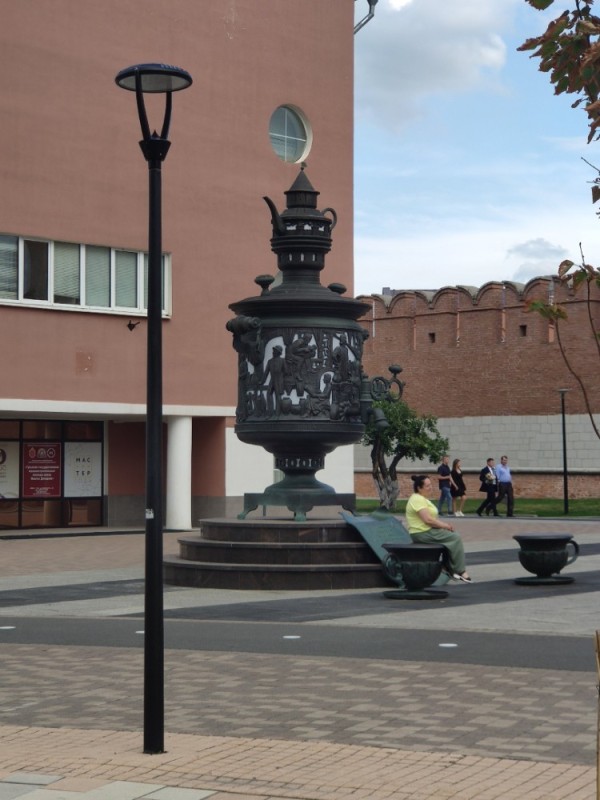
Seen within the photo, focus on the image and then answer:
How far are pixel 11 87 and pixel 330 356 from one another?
50.2 feet

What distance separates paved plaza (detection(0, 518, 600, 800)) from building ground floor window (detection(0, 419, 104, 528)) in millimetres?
17416

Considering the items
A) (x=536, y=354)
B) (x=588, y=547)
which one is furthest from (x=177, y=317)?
(x=536, y=354)

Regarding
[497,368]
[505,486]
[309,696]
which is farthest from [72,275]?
[497,368]

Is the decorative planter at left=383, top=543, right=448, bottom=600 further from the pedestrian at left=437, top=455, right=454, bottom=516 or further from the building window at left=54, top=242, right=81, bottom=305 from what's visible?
the pedestrian at left=437, top=455, right=454, bottom=516

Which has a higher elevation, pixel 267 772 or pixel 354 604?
pixel 354 604

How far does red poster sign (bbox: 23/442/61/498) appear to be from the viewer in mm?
Result: 35938

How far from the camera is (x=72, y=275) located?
111 feet

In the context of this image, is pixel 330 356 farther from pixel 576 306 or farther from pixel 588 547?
pixel 576 306

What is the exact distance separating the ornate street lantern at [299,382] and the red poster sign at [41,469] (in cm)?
1580

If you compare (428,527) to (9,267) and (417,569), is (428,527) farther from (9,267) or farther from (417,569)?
(9,267)

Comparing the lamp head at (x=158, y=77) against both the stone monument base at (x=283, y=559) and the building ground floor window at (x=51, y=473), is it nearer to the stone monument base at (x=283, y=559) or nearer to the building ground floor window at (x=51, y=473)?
the stone monument base at (x=283, y=559)

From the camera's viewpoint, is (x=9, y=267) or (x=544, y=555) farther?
(x=9, y=267)

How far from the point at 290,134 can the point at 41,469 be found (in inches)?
444

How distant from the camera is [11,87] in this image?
32.7 m
